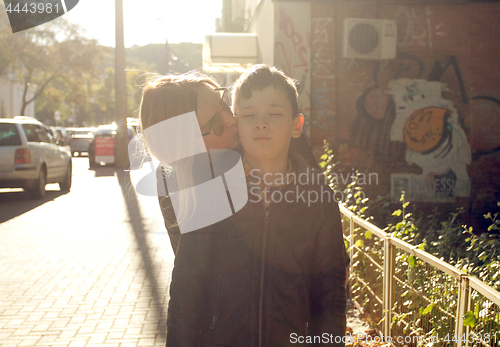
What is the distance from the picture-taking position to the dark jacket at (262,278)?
5.89 feet

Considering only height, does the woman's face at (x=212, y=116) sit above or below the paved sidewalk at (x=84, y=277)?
above

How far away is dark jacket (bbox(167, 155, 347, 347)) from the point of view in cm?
179

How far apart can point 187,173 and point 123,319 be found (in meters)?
3.01

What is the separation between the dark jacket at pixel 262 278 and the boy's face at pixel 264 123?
21 cm

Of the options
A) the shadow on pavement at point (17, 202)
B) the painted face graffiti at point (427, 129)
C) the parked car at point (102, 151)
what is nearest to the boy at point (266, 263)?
the painted face graffiti at point (427, 129)

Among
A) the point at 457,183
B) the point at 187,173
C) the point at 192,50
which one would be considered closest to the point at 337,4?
the point at 457,183

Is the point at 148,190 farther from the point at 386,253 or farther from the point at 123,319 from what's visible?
the point at 123,319

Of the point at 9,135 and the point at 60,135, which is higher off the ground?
the point at 9,135

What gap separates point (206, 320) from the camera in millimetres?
1839

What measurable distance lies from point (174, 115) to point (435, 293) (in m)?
2.15

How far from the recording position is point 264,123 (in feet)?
6.56
